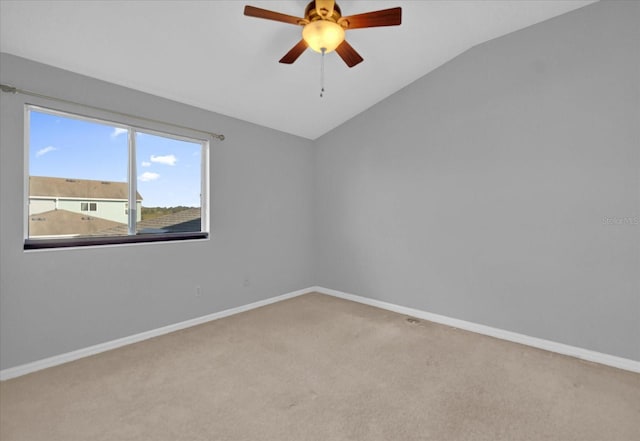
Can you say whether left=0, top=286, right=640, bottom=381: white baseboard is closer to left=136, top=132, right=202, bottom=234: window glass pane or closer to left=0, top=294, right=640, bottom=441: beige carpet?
left=0, top=294, right=640, bottom=441: beige carpet

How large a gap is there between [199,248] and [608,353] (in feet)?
13.0

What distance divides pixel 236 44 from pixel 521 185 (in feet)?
9.74

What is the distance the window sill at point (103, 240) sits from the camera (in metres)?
2.37

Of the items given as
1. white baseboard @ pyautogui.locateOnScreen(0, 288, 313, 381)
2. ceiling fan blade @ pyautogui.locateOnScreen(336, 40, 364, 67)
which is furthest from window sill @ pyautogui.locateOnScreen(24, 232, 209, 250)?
ceiling fan blade @ pyautogui.locateOnScreen(336, 40, 364, 67)

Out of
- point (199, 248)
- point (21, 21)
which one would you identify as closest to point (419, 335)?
point (199, 248)

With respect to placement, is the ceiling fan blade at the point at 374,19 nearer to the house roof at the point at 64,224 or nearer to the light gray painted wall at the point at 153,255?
the light gray painted wall at the point at 153,255

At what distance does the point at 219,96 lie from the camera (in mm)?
3195

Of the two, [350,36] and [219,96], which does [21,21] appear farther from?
[350,36]

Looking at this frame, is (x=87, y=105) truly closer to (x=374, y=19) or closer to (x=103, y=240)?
(x=103, y=240)

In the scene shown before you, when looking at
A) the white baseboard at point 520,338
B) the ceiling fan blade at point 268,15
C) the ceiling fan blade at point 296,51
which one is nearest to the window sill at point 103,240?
the ceiling fan blade at point 296,51

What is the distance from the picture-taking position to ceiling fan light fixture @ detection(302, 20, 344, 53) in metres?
1.94

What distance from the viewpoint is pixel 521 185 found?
2.88m

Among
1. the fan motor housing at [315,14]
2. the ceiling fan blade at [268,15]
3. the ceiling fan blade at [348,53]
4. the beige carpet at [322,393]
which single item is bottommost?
the beige carpet at [322,393]

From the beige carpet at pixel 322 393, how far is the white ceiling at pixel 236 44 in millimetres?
2494
